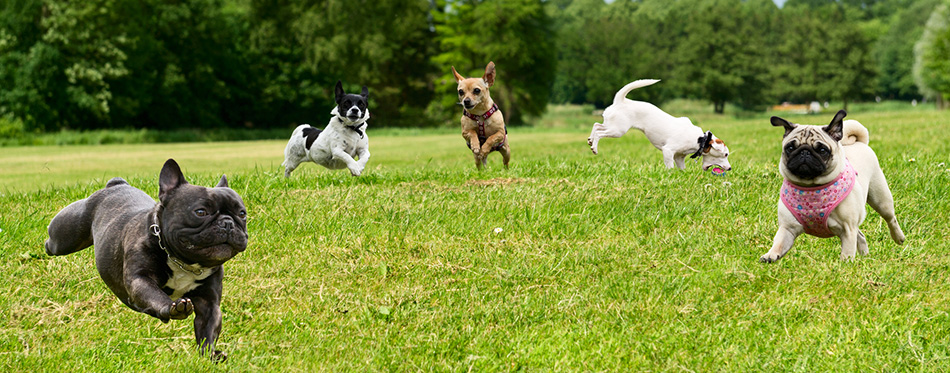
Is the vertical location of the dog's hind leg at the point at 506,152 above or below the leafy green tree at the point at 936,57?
below

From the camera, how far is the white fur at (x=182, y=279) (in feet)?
12.2

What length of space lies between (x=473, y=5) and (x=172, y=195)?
6353cm

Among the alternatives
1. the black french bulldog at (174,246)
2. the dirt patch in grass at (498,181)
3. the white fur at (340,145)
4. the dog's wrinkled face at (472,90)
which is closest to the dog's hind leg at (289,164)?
the white fur at (340,145)

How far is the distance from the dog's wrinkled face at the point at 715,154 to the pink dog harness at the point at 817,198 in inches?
156

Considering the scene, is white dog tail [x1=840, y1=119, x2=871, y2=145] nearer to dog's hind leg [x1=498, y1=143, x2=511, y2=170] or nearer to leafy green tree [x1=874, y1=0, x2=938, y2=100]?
dog's hind leg [x1=498, y1=143, x2=511, y2=170]

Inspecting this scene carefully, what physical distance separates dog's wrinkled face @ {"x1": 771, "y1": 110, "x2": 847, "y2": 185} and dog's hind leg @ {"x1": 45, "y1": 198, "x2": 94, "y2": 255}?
14.6ft

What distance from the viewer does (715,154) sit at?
367 inches

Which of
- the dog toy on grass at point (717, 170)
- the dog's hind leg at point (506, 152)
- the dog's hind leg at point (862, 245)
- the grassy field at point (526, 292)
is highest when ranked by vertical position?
the dog's hind leg at point (506, 152)

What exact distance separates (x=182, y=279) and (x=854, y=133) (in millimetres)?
5127

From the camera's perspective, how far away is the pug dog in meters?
4.90

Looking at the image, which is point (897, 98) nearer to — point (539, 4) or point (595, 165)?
point (539, 4)

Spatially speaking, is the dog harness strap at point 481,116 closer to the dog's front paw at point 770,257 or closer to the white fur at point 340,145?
the white fur at point 340,145

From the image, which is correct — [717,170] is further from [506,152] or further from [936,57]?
[936,57]

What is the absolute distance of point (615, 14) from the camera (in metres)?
136
